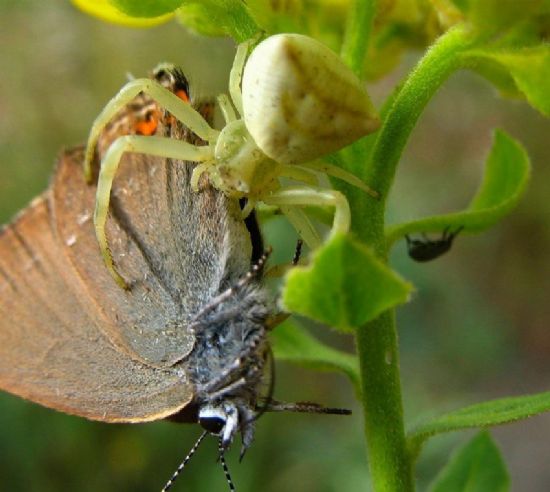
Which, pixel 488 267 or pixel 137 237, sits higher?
pixel 488 267

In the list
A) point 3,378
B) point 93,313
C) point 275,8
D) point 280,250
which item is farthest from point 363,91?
point 280,250

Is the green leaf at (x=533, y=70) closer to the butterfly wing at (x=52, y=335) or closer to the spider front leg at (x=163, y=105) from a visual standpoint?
the spider front leg at (x=163, y=105)

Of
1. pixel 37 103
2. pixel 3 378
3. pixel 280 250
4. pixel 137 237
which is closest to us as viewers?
pixel 137 237

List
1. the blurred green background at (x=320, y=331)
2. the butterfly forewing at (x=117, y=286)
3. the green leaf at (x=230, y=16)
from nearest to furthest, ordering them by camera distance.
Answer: the green leaf at (x=230, y=16) → the butterfly forewing at (x=117, y=286) → the blurred green background at (x=320, y=331)

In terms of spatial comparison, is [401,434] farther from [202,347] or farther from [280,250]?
[280,250]

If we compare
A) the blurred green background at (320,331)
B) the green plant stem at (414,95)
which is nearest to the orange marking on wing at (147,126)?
the green plant stem at (414,95)

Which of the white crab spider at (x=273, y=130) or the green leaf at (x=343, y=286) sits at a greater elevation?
the white crab spider at (x=273, y=130)

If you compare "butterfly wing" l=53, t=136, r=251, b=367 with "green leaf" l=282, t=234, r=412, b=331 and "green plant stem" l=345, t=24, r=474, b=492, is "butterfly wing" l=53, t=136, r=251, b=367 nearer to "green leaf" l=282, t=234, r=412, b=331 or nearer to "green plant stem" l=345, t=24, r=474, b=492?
"green plant stem" l=345, t=24, r=474, b=492
